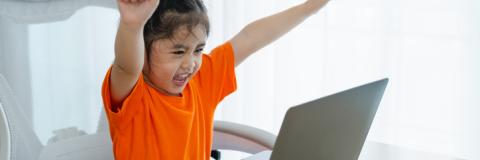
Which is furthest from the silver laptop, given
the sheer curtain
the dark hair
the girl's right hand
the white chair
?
the sheer curtain

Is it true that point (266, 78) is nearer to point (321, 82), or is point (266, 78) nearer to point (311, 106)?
point (321, 82)

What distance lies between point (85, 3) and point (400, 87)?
33.9 inches

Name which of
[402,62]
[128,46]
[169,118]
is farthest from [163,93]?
[402,62]

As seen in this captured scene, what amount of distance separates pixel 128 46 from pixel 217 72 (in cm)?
46

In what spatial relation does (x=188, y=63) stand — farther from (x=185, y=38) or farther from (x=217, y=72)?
(x=217, y=72)

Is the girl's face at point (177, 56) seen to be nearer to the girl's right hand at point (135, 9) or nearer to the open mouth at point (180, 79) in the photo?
the open mouth at point (180, 79)

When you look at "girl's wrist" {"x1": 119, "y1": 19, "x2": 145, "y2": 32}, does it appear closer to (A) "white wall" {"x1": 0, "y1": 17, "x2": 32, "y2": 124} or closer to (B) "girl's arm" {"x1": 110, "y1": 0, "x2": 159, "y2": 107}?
(B) "girl's arm" {"x1": 110, "y1": 0, "x2": 159, "y2": 107}

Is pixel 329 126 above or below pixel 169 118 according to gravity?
above

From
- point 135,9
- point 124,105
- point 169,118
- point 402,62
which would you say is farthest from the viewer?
point 402,62

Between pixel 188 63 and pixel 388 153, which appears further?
pixel 388 153

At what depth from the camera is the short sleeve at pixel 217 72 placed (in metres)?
1.29

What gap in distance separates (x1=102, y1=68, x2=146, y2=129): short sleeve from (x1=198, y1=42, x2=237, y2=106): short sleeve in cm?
23

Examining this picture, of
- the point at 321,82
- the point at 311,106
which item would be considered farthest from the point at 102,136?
the point at 321,82

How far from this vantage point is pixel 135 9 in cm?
79
